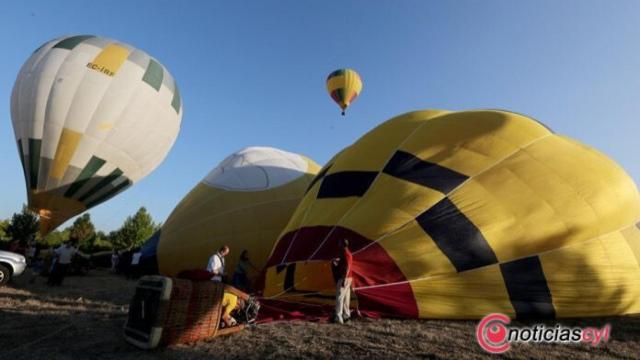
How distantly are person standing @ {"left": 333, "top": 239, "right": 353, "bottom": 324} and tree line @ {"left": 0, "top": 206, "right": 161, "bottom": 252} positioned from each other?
1578 inches

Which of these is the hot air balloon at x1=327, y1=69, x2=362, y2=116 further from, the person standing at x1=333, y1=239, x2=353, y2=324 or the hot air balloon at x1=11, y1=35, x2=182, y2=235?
the person standing at x1=333, y1=239, x2=353, y2=324

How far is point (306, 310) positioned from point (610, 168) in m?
5.42

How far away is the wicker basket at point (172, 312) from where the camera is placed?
406 cm

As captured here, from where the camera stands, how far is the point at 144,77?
13.1 meters

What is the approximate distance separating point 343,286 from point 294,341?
111cm

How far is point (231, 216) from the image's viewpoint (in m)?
9.68

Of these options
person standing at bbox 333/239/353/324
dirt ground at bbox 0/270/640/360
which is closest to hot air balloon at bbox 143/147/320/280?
dirt ground at bbox 0/270/640/360

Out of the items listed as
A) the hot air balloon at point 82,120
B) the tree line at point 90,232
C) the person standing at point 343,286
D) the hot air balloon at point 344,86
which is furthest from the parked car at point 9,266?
the tree line at point 90,232

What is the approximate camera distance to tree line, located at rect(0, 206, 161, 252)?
4328 centimetres

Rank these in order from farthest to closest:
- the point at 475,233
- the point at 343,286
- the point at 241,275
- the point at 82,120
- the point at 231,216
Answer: the point at 82,120, the point at 231,216, the point at 241,275, the point at 475,233, the point at 343,286

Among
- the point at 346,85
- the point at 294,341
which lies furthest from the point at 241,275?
the point at 346,85

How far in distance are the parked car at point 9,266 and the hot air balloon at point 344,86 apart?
14153 millimetres

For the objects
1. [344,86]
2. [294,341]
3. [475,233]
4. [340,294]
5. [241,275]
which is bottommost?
[294,341]

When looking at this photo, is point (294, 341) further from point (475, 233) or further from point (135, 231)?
point (135, 231)
